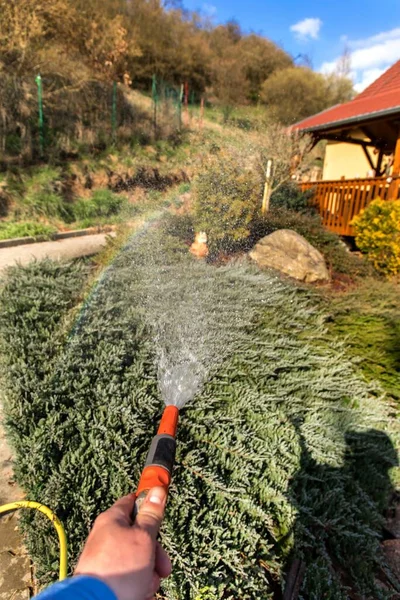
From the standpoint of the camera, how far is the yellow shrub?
680cm

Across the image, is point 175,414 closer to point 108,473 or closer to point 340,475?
point 108,473

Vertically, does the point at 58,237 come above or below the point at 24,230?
→ below

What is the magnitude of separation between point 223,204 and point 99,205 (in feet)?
18.8

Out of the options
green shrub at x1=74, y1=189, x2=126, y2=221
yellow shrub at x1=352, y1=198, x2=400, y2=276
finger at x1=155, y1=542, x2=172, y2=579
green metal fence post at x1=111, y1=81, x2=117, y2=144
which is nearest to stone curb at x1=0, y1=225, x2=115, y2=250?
green shrub at x1=74, y1=189, x2=126, y2=221

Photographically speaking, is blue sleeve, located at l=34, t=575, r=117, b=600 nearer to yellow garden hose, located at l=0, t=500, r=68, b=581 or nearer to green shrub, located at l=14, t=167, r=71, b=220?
yellow garden hose, located at l=0, t=500, r=68, b=581

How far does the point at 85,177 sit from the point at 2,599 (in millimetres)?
10922

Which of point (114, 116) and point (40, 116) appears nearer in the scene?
point (40, 116)

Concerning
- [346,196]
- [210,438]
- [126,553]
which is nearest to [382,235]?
[346,196]

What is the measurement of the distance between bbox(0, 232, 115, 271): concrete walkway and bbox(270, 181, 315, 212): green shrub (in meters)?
4.99

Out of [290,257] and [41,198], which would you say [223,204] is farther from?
[41,198]

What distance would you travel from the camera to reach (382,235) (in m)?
6.93

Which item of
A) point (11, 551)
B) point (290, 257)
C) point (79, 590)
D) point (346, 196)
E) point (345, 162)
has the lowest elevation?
point (11, 551)

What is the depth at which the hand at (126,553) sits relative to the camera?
0.80 meters

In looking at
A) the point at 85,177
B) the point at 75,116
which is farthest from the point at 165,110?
the point at 85,177
